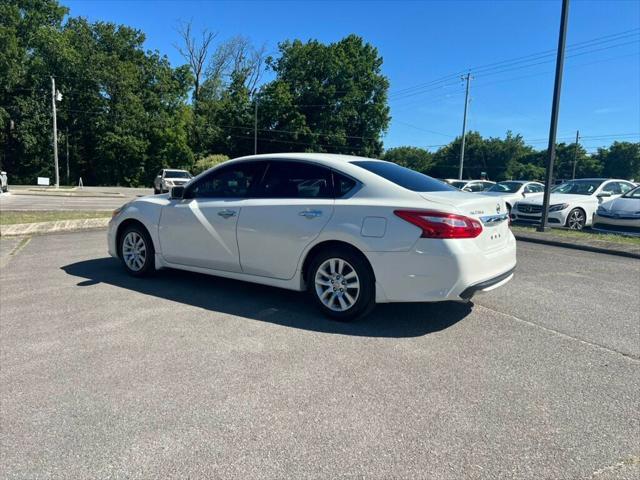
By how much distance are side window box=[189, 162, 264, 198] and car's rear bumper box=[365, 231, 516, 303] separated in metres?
1.74

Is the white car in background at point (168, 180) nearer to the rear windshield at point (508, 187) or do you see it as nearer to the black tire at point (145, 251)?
the rear windshield at point (508, 187)

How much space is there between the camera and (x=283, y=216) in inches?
182

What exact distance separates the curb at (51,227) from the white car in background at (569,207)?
435 inches

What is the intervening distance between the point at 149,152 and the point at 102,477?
47.4 metres

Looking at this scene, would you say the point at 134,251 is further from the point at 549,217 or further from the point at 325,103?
the point at 325,103

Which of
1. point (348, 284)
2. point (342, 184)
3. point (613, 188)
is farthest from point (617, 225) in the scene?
point (348, 284)

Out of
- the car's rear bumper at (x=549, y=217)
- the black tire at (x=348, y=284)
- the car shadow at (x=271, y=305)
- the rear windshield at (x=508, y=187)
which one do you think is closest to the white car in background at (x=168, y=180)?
the rear windshield at (x=508, y=187)

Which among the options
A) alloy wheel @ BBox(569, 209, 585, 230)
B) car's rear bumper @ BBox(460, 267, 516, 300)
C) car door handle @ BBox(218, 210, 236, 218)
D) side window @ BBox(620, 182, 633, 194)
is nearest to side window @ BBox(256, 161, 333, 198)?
car door handle @ BBox(218, 210, 236, 218)

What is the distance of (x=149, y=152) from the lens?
4581 centimetres

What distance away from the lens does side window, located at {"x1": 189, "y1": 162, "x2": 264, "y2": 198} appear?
201 inches

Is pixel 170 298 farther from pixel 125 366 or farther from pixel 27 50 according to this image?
pixel 27 50

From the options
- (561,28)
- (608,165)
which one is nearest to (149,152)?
(561,28)

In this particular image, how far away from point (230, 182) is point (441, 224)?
253cm

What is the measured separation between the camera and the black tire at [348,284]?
4.19 meters
